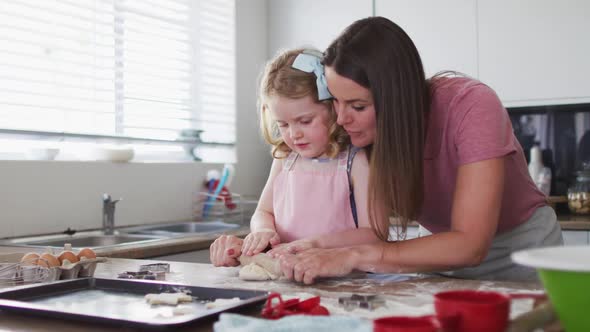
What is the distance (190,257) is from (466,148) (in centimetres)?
132

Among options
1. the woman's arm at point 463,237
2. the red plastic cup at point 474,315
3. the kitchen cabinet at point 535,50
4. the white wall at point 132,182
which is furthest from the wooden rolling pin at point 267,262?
the kitchen cabinet at point 535,50

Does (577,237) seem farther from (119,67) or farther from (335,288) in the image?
(119,67)

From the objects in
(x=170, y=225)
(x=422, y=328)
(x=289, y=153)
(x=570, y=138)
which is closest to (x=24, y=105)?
(x=170, y=225)

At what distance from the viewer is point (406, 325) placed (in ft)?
2.32

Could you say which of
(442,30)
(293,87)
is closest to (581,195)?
(442,30)

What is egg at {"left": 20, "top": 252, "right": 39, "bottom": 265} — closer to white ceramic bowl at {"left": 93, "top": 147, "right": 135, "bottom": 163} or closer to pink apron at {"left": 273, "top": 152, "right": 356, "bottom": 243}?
pink apron at {"left": 273, "top": 152, "right": 356, "bottom": 243}

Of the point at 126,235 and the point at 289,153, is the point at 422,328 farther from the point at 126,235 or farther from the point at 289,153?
the point at 126,235

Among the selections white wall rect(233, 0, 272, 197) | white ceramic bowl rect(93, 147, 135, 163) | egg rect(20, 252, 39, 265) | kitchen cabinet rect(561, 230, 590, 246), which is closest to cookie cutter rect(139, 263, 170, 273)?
egg rect(20, 252, 39, 265)

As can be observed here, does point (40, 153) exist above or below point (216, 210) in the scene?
above

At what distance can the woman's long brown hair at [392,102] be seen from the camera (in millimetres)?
1328

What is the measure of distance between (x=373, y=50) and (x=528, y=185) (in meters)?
0.53

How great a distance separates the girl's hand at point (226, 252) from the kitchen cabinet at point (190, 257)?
28.6 inches

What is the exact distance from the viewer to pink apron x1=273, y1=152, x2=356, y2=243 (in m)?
1.72

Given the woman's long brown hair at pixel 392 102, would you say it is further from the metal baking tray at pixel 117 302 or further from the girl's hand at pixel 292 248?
the metal baking tray at pixel 117 302
